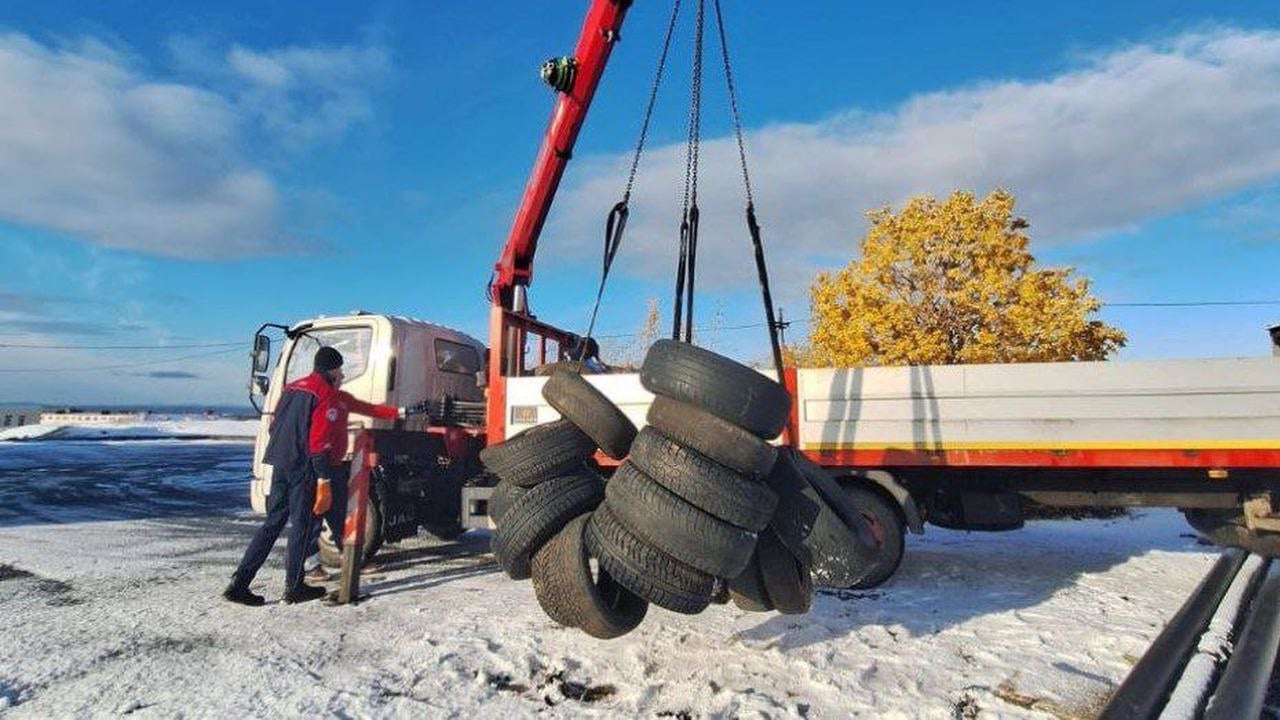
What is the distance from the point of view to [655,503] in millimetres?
3398

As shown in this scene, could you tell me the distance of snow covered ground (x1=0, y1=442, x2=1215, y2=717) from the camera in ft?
11.3

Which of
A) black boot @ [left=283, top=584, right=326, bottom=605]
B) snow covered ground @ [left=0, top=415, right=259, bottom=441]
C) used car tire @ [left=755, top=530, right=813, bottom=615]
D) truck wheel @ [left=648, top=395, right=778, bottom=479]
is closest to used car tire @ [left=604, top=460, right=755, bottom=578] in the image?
truck wheel @ [left=648, top=395, right=778, bottom=479]

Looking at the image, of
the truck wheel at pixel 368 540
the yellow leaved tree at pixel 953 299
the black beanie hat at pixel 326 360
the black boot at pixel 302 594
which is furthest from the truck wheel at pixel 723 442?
the yellow leaved tree at pixel 953 299

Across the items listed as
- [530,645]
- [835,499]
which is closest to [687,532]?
[835,499]

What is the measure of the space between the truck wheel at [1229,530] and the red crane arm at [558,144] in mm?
7083

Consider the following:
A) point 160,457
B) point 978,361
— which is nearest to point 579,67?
point 978,361

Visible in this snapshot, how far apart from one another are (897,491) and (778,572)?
2602 mm

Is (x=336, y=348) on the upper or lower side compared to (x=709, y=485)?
upper

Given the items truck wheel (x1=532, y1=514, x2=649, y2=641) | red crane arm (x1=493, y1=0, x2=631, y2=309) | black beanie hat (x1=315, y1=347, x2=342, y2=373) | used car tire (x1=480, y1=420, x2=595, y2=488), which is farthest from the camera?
red crane arm (x1=493, y1=0, x2=631, y2=309)

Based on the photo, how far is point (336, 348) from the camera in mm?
7797

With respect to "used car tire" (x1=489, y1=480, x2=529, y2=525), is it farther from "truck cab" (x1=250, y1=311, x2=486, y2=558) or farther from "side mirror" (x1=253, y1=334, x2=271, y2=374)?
"side mirror" (x1=253, y1=334, x2=271, y2=374)

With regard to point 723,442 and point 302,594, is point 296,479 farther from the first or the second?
point 723,442

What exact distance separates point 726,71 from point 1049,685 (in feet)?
16.2

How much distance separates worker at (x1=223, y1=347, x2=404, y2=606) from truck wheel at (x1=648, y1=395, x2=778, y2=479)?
3.32 metres
